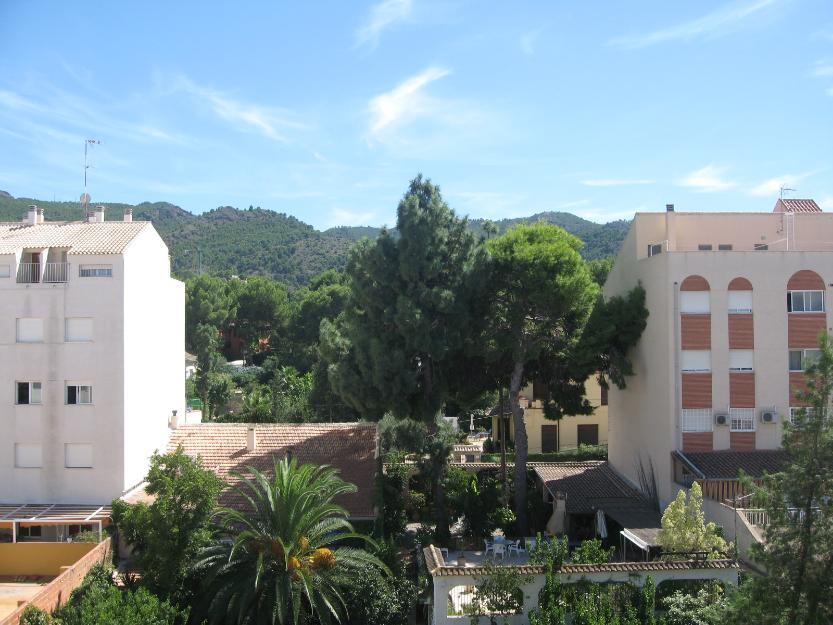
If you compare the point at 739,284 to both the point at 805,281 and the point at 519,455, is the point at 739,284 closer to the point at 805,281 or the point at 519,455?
the point at 805,281

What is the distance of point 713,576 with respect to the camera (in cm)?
1895

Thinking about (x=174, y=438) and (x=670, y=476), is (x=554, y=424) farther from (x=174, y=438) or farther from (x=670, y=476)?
(x=174, y=438)

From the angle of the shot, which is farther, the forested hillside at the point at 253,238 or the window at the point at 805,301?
the forested hillside at the point at 253,238

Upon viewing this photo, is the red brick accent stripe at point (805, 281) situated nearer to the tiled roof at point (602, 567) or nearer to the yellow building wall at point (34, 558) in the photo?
the tiled roof at point (602, 567)

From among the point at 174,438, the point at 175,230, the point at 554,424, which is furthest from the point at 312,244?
the point at 174,438

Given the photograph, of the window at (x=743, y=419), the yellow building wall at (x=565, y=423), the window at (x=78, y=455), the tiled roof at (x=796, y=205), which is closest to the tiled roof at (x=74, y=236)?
the window at (x=78, y=455)

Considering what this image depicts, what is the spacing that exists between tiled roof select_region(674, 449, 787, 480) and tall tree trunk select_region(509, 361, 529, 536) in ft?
18.9

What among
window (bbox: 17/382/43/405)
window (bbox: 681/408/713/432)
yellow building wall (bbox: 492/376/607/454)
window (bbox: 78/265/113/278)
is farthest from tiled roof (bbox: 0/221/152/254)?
yellow building wall (bbox: 492/376/607/454)

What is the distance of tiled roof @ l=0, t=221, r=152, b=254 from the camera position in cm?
2744

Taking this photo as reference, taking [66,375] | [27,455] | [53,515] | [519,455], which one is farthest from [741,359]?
[27,455]

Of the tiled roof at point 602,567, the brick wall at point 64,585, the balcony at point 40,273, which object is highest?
the balcony at point 40,273

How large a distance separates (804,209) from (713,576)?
2161cm

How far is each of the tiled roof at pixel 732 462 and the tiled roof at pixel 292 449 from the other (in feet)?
37.6

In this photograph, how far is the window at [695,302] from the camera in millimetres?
26922
